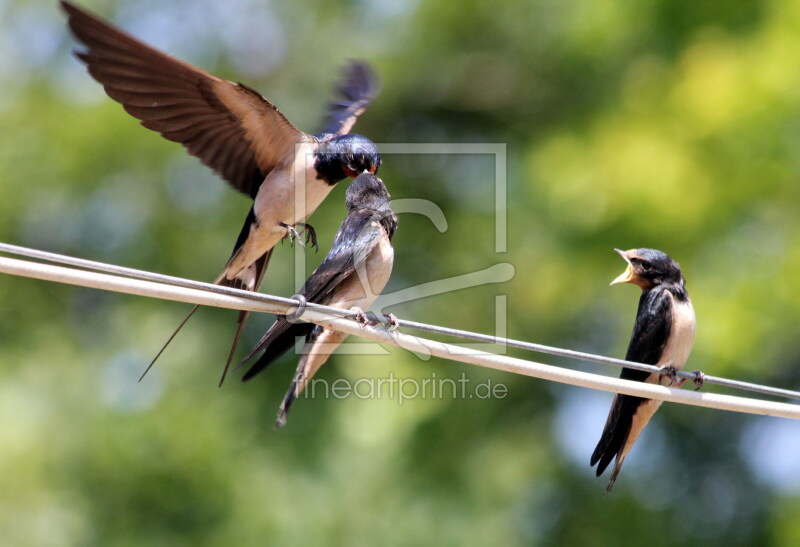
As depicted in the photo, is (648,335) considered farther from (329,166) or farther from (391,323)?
(329,166)

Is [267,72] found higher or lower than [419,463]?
higher

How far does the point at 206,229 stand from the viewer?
10.6 m

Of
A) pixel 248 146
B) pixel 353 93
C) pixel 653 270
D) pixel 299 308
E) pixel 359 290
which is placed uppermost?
pixel 353 93

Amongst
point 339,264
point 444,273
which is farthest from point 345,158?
point 444,273

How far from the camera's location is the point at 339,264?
4.68 meters

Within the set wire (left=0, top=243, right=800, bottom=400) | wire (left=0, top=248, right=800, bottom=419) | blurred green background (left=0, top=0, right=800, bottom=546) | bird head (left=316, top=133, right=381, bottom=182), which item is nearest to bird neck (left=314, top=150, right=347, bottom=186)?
bird head (left=316, top=133, right=381, bottom=182)

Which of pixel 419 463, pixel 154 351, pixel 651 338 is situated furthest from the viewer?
pixel 154 351

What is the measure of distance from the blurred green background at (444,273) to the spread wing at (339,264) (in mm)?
3844

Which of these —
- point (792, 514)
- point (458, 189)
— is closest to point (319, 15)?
point (458, 189)

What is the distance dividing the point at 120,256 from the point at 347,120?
5.30 meters

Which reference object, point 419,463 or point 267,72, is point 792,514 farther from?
point 267,72

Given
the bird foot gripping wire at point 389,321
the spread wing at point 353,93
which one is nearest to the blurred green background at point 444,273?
the spread wing at point 353,93

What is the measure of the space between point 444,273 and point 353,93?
389 centimetres

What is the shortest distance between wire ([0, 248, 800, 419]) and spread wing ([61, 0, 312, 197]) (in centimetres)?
108
